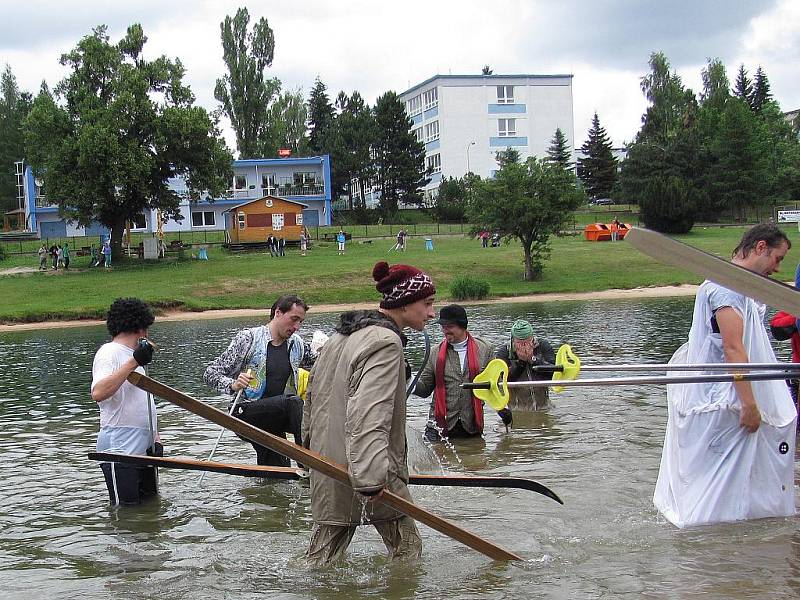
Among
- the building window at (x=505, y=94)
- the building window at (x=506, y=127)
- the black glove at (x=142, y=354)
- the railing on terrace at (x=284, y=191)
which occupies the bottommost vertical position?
the black glove at (x=142, y=354)

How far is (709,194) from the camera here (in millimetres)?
76062

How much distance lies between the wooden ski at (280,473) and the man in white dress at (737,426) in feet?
3.34

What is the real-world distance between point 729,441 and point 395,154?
81.3 m

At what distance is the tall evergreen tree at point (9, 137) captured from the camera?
98.9m

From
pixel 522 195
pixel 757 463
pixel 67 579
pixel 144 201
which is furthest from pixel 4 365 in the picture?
pixel 144 201

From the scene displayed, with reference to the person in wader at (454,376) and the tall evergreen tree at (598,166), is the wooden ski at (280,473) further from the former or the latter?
the tall evergreen tree at (598,166)

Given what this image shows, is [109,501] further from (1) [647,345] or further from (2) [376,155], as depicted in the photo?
(2) [376,155]

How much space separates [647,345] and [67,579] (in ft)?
49.4

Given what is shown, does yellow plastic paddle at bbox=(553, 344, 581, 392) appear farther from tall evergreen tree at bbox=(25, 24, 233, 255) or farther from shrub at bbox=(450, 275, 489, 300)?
tall evergreen tree at bbox=(25, 24, 233, 255)

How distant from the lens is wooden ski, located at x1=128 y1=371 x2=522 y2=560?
5.05m

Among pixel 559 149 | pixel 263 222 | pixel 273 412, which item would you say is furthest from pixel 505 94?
pixel 273 412

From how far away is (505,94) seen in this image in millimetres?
98250

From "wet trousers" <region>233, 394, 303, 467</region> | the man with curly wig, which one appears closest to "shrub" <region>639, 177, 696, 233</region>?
"wet trousers" <region>233, 394, 303, 467</region>

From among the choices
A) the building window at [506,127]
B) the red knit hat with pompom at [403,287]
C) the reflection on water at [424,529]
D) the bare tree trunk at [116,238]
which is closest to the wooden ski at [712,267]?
the red knit hat with pompom at [403,287]
